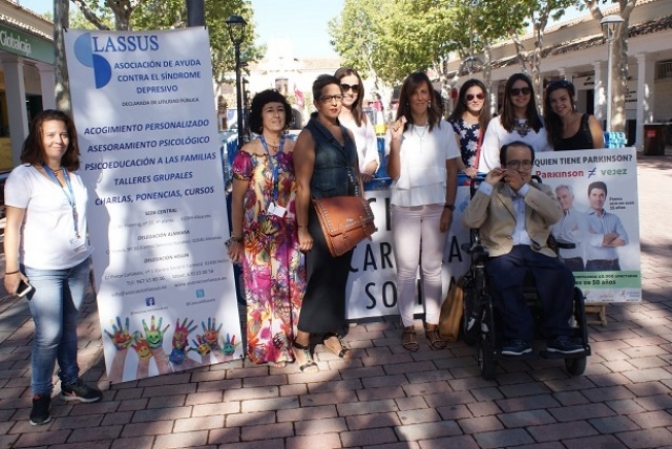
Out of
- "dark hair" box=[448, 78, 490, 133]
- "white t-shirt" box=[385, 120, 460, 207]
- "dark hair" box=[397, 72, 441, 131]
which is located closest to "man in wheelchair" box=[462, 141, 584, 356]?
"white t-shirt" box=[385, 120, 460, 207]

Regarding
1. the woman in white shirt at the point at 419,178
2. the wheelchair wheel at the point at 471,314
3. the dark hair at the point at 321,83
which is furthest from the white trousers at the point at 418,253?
the dark hair at the point at 321,83

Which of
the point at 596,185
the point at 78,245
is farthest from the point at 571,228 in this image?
the point at 78,245

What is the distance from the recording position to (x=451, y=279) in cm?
489

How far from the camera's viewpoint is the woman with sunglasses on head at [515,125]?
4.76 meters

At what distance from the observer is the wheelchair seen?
3861 millimetres

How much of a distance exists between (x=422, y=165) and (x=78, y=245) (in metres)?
2.25

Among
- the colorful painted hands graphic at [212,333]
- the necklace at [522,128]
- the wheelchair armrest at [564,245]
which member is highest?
the necklace at [522,128]

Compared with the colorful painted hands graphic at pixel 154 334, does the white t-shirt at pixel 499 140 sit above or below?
above

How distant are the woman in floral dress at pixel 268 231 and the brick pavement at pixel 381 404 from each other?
11.2 inches

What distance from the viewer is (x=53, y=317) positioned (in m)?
3.55

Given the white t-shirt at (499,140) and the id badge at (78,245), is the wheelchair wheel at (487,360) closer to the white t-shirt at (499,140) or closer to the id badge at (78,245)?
the white t-shirt at (499,140)

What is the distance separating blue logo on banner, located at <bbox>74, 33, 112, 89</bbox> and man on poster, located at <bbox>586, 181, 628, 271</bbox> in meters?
3.51

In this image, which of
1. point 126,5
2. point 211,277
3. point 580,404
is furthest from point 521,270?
point 126,5

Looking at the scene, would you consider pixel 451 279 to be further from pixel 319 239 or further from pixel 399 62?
pixel 399 62
